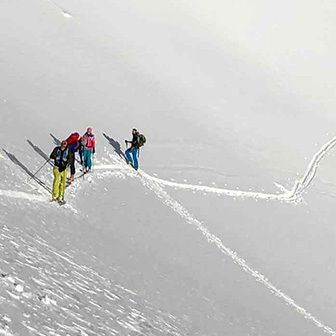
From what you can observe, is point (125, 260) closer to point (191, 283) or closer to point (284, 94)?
point (191, 283)

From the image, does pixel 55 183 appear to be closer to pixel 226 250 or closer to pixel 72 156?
pixel 72 156

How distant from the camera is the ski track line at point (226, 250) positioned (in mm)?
16094

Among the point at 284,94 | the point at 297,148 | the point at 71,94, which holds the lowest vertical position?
the point at 71,94

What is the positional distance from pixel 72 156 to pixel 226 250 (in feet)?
18.4

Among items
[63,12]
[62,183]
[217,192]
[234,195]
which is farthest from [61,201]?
[63,12]

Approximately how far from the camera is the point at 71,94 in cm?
2633

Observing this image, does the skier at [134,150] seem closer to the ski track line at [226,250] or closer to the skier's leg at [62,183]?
the ski track line at [226,250]

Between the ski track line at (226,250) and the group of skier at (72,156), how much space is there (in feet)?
3.75

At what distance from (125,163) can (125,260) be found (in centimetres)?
715

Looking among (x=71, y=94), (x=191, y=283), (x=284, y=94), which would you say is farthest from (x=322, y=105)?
(x=191, y=283)

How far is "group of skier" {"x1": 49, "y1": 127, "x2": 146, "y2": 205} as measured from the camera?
1459 centimetres

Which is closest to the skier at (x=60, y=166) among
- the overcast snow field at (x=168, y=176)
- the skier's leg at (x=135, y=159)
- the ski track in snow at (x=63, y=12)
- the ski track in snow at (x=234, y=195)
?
the overcast snow field at (x=168, y=176)

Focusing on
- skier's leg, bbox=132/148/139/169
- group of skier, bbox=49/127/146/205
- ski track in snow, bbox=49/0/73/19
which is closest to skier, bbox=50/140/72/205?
group of skier, bbox=49/127/146/205

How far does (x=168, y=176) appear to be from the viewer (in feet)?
71.2
